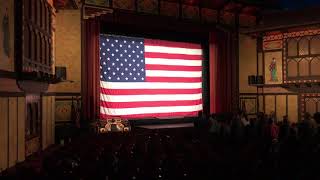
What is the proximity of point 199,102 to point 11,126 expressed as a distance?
11.8m

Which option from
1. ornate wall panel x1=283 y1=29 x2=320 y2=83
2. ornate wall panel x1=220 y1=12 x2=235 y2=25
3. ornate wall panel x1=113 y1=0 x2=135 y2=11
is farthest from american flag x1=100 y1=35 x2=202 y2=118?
ornate wall panel x1=283 y1=29 x2=320 y2=83

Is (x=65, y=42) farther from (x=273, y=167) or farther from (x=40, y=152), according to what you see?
(x=273, y=167)

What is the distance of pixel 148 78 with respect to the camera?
16906 millimetres

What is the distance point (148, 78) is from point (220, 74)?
377 centimetres

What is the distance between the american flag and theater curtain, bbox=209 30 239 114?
2.08 ft

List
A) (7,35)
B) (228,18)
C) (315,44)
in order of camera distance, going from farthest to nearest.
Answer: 1. (228,18)
2. (315,44)
3. (7,35)

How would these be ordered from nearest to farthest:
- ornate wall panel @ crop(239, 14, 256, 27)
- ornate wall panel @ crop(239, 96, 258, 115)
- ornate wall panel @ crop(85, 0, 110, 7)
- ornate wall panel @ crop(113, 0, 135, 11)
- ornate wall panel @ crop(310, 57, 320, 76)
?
ornate wall panel @ crop(85, 0, 110, 7) → ornate wall panel @ crop(113, 0, 135, 11) → ornate wall panel @ crop(310, 57, 320, 76) → ornate wall panel @ crop(239, 14, 256, 27) → ornate wall panel @ crop(239, 96, 258, 115)

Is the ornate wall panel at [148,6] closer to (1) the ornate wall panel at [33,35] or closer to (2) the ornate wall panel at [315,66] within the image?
(1) the ornate wall panel at [33,35]

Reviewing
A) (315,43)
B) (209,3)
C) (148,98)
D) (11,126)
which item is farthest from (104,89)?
(315,43)

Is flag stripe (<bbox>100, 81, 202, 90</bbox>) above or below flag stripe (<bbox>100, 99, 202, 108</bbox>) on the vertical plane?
above

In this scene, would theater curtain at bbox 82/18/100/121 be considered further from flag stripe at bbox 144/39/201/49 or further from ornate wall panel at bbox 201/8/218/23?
ornate wall panel at bbox 201/8/218/23

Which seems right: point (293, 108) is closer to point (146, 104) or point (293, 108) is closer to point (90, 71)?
point (146, 104)

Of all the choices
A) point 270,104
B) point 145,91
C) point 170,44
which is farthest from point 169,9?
point 270,104

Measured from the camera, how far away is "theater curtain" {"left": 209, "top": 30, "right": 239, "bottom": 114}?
1847 cm
